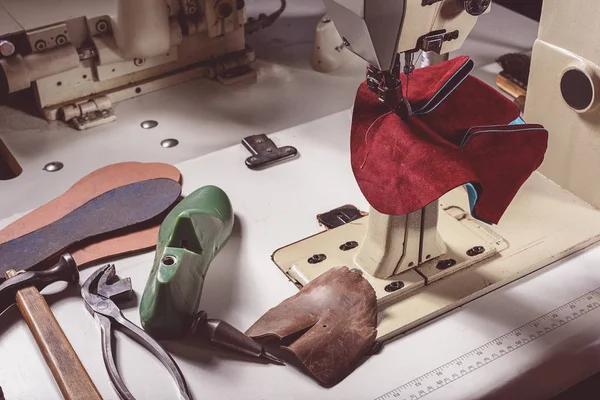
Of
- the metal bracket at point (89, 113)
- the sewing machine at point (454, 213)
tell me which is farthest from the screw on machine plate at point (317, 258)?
the metal bracket at point (89, 113)

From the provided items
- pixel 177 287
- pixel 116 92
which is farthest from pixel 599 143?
pixel 116 92

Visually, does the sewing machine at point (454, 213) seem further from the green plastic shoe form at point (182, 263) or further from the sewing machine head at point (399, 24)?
the green plastic shoe form at point (182, 263)

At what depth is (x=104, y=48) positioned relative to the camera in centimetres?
160

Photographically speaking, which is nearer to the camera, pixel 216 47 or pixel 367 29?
pixel 367 29

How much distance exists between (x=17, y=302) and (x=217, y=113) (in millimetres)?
727

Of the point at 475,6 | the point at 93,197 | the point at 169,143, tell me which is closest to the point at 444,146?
the point at 475,6

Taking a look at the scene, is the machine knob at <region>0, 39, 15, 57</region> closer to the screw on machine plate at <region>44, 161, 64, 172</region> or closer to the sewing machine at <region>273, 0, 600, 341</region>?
the screw on machine plate at <region>44, 161, 64, 172</region>

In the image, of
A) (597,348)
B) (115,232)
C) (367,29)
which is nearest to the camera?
(367,29)

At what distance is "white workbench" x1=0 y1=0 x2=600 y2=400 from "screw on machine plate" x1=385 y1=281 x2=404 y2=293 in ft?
0.24

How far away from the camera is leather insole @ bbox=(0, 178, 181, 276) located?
1.16 metres

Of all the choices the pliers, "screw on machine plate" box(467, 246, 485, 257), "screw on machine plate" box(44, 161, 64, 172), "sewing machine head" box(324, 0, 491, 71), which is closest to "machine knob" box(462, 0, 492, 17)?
"sewing machine head" box(324, 0, 491, 71)

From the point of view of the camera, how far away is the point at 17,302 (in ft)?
3.51

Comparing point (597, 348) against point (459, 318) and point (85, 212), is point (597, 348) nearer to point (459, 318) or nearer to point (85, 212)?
point (459, 318)

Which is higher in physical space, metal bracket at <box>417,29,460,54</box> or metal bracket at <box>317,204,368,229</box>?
metal bracket at <box>417,29,460,54</box>
